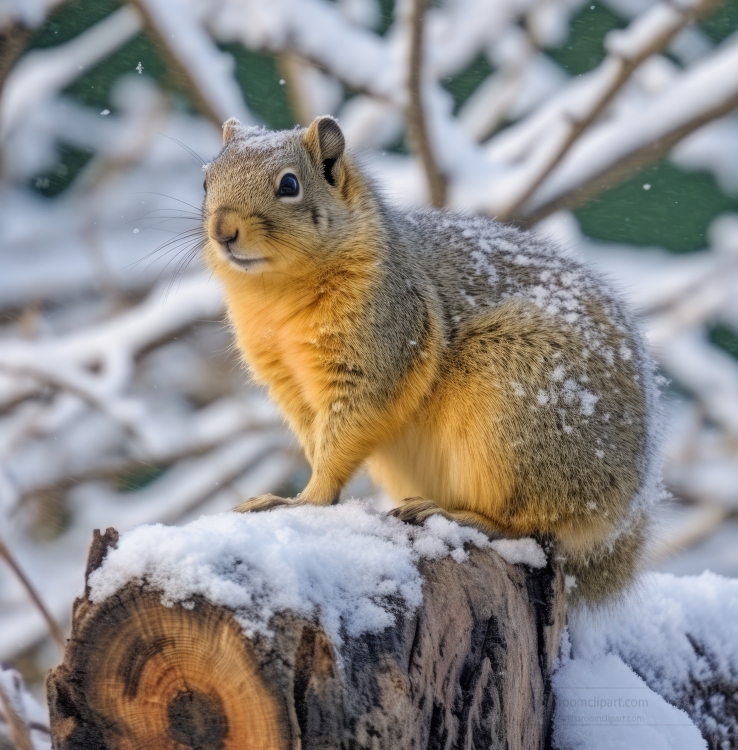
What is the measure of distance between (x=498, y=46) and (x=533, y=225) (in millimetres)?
1236

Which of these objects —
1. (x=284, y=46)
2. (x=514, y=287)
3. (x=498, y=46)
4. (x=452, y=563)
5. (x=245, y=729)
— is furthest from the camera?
(x=498, y=46)

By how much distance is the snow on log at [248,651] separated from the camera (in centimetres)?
132

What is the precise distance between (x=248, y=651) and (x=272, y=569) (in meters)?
0.16

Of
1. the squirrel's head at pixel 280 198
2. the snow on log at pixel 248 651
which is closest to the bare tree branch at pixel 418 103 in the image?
the squirrel's head at pixel 280 198

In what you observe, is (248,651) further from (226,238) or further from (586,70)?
(586,70)

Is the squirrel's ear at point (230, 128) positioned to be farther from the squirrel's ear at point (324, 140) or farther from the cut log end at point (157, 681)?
the cut log end at point (157, 681)

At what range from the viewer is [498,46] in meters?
4.78

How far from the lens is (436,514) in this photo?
2.09 m

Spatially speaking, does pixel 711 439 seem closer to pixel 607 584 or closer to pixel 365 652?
pixel 607 584

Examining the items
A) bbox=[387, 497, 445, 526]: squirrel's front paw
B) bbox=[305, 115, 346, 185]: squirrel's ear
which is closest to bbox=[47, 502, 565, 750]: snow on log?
bbox=[387, 497, 445, 526]: squirrel's front paw

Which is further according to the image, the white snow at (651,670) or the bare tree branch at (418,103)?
the bare tree branch at (418,103)

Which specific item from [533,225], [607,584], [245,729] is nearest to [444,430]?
[607,584]

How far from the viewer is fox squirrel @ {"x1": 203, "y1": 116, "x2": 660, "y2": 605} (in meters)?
2.20

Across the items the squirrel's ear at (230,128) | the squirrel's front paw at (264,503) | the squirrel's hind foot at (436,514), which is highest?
the squirrel's ear at (230,128)
